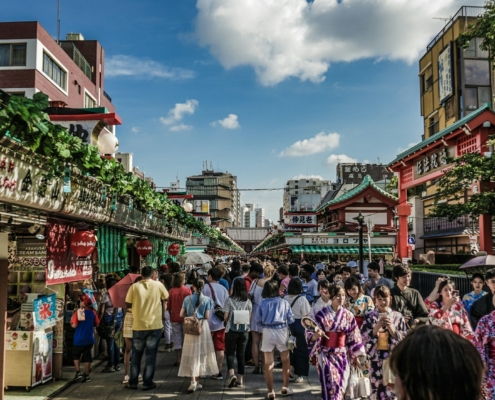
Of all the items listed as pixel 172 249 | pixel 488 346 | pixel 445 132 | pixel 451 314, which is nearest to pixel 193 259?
pixel 172 249

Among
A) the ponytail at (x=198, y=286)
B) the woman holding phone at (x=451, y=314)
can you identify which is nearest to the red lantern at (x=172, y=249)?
the ponytail at (x=198, y=286)

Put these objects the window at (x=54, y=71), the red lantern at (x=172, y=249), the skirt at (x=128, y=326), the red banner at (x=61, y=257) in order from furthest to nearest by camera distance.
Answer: the window at (x=54, y=71) → the red lantern at (x=172, y=249) → the skirt at (x=128, y=326) → the red banner at (x=61, y=257)

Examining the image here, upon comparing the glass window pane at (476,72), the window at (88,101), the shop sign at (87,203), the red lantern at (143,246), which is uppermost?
the glass window pane at (476,72)

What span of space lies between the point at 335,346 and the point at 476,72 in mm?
34907

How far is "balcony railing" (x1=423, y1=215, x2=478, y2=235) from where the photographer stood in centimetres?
2668

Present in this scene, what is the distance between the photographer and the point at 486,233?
50.7 feet

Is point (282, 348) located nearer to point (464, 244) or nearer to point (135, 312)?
point (135, 312)

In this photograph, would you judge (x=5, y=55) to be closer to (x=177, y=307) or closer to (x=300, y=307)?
(x=177, y=307)

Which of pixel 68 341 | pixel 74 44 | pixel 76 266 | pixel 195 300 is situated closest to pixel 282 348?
pixel 195 300

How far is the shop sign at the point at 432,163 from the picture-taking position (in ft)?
57.2

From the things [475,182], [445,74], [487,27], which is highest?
[445,74]

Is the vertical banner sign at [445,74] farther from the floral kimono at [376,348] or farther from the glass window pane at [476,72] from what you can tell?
the floral kimono at [376,348]

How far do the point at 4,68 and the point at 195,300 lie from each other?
26.1 metres

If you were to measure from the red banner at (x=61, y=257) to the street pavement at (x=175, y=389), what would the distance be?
1912mm
